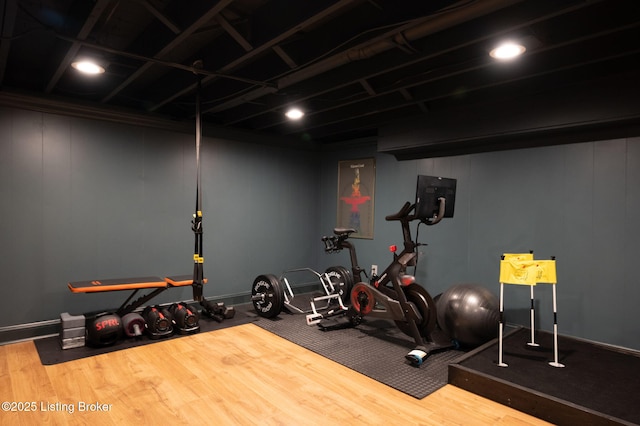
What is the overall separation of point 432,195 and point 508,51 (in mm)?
1401

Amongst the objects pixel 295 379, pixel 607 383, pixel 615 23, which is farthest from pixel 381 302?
pixel 615 23

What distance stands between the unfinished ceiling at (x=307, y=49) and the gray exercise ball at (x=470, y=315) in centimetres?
207

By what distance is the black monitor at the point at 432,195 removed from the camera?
3582mm

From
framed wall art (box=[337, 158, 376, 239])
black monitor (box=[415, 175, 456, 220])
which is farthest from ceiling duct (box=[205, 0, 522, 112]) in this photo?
framed wall art (box=[337, 158, 376, 239])

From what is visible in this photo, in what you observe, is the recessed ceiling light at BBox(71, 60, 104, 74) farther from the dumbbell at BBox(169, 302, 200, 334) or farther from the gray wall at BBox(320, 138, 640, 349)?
the gray wall at BBox(320, 138, 640, 349)

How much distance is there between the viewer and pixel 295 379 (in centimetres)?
317

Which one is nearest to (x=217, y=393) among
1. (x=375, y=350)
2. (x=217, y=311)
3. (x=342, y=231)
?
(x=375, y=350)

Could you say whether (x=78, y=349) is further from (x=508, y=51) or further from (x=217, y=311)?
(x=508, y=51)

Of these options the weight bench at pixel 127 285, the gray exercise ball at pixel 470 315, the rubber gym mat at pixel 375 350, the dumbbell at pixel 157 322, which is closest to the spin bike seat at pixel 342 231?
the rubber gym mat at pixel 375 350

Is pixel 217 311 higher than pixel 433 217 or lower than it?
lower

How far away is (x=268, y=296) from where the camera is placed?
4.84 m

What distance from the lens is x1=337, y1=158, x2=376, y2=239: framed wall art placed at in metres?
5.88

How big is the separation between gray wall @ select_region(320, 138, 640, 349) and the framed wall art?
97 cm

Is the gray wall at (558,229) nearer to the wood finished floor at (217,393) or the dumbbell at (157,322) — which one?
the wood finished floor at (217,393)
